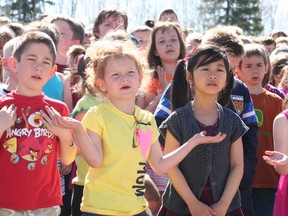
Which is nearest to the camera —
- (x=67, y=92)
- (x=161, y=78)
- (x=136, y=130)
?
(x=136, y=130)

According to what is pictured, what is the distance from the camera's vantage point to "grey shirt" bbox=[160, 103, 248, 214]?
13.4 ft

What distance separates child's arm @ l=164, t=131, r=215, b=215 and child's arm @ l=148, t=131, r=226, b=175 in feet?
0.56

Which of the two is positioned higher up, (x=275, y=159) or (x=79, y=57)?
(x=79, y=57)

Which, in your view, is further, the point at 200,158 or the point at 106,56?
the point at 200,158

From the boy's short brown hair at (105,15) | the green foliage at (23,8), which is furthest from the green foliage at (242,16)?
the boy's short brown hair at (105,15)

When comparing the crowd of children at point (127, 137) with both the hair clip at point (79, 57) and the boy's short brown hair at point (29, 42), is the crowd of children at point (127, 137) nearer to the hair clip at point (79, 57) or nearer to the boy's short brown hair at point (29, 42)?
the boy's short brown hair at point (29, 42)

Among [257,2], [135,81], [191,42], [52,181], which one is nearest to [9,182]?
[52,181]

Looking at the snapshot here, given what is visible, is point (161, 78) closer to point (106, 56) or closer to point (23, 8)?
point (106, 56)

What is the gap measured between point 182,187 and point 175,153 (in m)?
0.30

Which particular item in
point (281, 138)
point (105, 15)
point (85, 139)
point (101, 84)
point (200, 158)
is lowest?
point (200, 158)

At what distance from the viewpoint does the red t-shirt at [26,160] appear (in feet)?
12.1

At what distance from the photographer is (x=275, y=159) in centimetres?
394

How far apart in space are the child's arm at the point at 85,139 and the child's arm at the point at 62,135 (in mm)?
69

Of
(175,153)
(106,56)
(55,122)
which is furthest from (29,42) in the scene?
(175,153)
